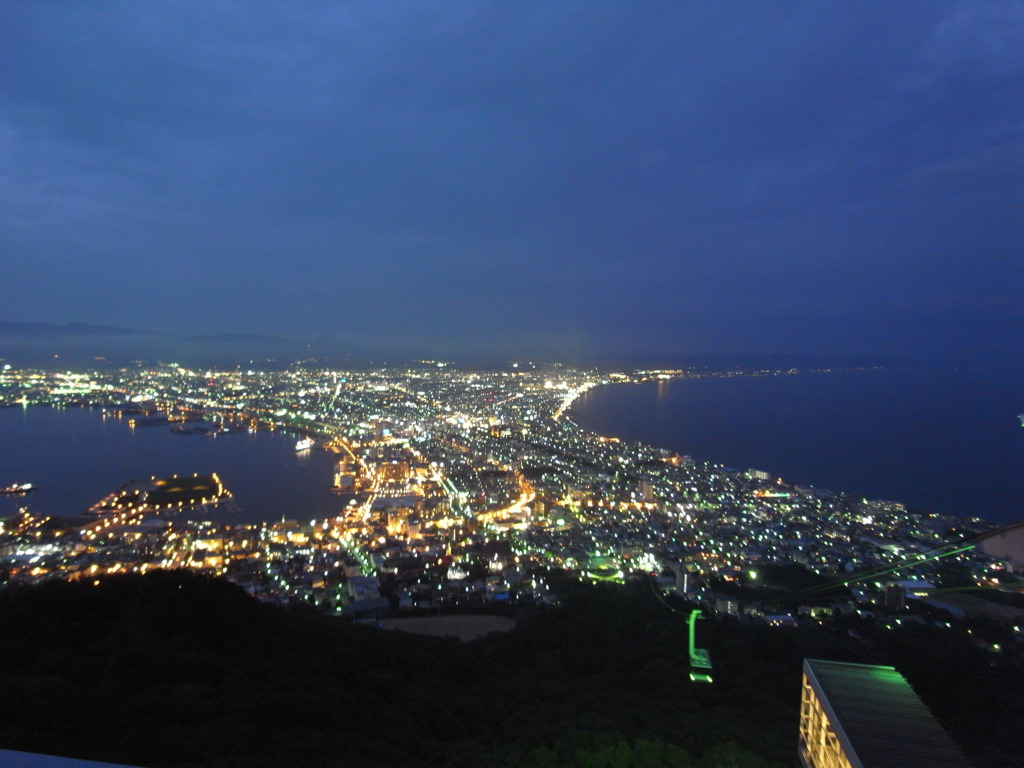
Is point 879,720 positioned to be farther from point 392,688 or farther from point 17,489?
point 17,489

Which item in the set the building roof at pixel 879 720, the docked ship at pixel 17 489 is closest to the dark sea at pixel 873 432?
the building roof at pixel 879 720

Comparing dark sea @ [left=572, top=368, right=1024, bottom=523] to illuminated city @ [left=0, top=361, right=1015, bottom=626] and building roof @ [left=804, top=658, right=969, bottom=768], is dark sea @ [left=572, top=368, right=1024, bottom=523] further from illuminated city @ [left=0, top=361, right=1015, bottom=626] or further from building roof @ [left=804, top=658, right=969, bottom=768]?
building roof @ [left=804, top=658, right=969, bottom=768]

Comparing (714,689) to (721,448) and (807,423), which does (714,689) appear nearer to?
(721,448)

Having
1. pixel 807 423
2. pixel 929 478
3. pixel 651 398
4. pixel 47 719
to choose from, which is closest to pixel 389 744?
pixel 47 719

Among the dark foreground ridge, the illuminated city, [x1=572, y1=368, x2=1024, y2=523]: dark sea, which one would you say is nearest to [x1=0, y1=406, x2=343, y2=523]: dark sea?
the illuminated city

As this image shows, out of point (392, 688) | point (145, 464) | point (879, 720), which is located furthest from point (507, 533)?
point (145, 464)
